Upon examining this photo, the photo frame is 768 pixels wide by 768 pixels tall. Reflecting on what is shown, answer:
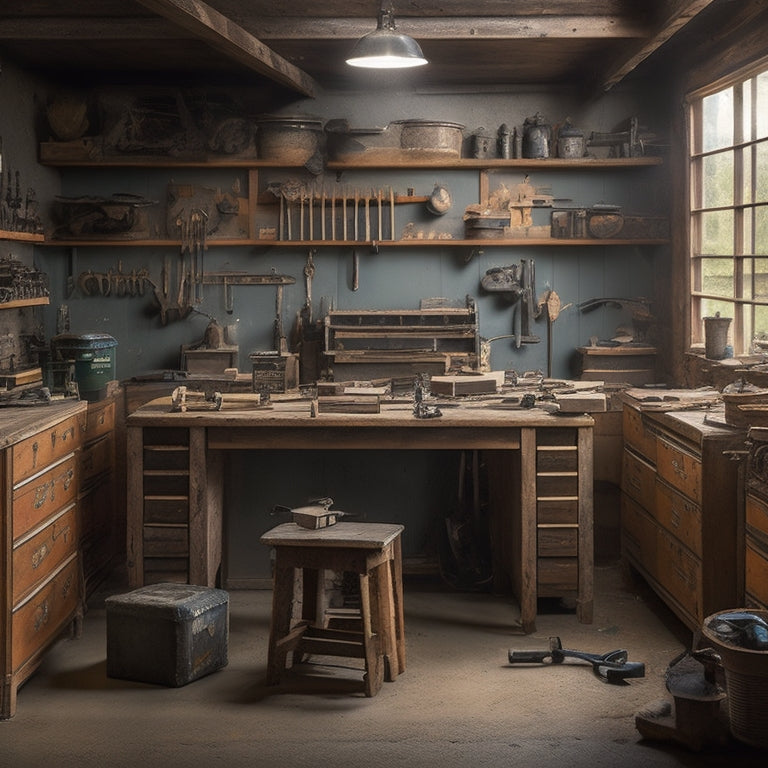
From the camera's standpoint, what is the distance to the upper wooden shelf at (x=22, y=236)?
17.0 feet

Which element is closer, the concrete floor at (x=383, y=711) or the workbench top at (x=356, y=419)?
the concrete floor at (x=383, y=711)

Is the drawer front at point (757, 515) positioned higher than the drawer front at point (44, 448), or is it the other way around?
the drawer front at point (44, 448)

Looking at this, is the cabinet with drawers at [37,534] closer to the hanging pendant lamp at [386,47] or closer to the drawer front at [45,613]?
the drawer front at [45,613]

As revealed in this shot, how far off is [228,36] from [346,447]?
191cm

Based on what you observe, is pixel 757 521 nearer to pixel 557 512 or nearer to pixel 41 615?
pixel 557 512

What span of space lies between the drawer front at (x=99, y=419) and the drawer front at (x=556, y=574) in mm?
2092

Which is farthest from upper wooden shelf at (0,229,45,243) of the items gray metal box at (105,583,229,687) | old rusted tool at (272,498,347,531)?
old rusted tool at (272,498,347,531)

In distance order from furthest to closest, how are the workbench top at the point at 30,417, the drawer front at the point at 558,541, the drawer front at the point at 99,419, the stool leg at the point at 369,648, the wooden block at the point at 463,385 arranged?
1. the wooden block at the point at 463,385
2. the drawer front at the point at 99,419
3. the drawer front at the point at 558,541
4. the stool leg at the point at 369,648
5. the workbench top at the point at 30,417

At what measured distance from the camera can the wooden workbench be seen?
14.9ft

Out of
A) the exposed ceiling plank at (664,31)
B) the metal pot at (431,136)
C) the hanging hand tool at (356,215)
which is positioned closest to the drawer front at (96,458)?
the hanging hand tool at (356,215)

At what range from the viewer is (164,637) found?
4008 millimetres

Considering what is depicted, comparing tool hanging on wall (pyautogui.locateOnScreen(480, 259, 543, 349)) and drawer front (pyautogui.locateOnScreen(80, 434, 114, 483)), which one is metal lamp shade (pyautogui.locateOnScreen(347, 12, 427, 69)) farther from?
tool hanging on wall (pyautogui.locateOnScreen(480, 259, 543, 349))

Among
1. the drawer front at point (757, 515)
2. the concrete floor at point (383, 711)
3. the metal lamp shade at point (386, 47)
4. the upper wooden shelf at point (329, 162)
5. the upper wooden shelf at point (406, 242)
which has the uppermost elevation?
the metal lamp shade at point (386, 47)

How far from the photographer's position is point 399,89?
6367mm
